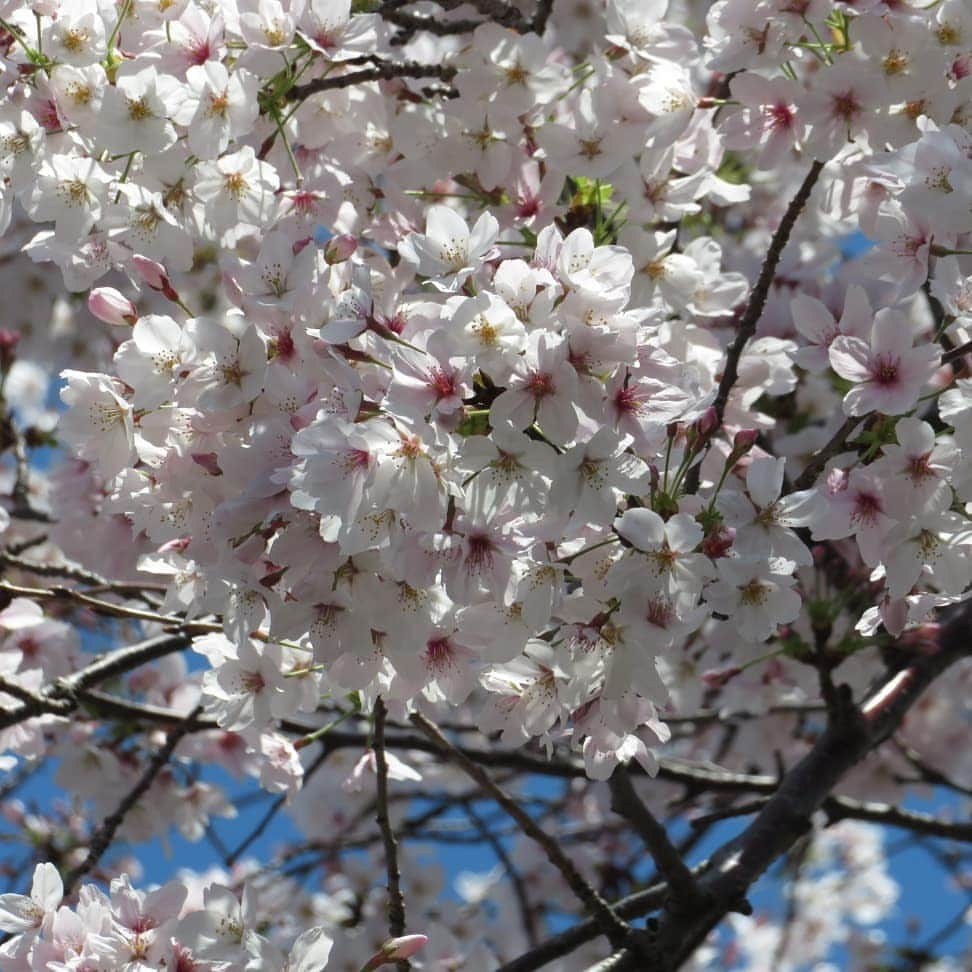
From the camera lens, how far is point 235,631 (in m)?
1.87

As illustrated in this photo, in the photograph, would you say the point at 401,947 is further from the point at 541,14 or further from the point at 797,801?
the point at 541,14

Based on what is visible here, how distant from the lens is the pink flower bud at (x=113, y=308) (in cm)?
205

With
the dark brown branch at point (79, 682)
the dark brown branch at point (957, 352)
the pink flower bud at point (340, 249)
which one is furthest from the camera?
the dark brown branch at point (79, 682)

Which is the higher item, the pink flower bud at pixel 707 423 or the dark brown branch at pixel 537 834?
the pink flower bud at pixel 707 423

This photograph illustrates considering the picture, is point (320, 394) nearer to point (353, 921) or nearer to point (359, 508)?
point (359, 508)

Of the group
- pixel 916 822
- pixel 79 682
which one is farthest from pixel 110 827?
pixel 916 822

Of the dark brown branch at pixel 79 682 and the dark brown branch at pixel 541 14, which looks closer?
the dark brown branch at pixel 79 682

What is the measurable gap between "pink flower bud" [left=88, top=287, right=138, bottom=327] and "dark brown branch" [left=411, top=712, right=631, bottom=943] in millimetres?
818

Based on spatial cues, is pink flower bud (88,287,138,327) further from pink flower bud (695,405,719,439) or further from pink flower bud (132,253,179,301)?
pink flower bud (695,405,719,439)

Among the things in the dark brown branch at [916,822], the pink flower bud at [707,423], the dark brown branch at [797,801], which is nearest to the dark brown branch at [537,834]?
the dark brown branch at [797,801]

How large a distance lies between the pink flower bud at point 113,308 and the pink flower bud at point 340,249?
32 cm

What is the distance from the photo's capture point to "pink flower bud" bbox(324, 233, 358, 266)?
2016mm

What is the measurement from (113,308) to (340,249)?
372mm

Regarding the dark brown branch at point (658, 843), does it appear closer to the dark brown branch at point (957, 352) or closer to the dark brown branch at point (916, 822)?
the dark brown branch at point (916, 822)
